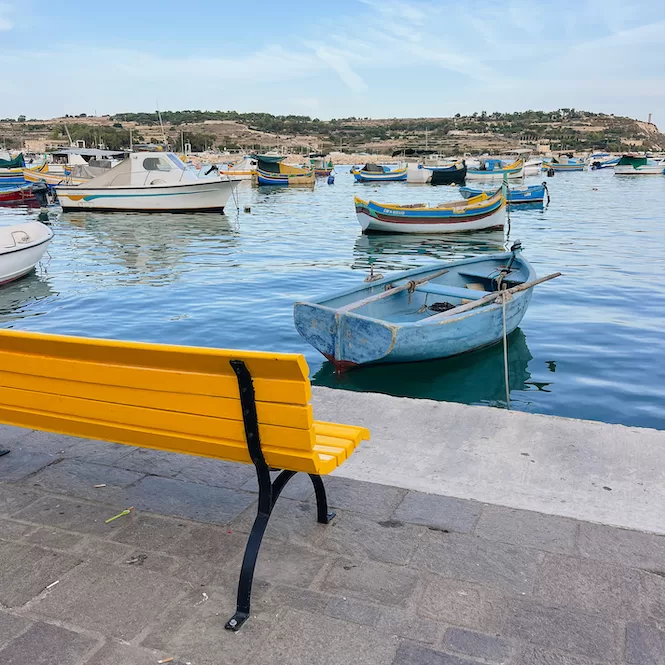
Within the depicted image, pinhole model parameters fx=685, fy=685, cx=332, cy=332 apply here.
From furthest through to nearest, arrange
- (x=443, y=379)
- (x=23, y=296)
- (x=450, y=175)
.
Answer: (x=450, y=175) < (x=23, y=296) < (x=443, y=379)

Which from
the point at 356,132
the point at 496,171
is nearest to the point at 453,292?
the point at 496,171

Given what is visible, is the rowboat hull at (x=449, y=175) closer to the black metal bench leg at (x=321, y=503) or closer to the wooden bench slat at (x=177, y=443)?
the black metal bench leg at (x=321, y=503)

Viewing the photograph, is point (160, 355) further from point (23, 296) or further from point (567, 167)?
point (567, 167)

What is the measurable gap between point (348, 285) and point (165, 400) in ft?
41.0

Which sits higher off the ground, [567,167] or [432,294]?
[567,167]

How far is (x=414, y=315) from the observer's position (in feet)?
31.1

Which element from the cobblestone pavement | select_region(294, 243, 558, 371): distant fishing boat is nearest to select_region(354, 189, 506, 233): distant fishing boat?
select_region(294, 243, 558, 371): distant fishing boat

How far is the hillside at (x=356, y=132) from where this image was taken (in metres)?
118

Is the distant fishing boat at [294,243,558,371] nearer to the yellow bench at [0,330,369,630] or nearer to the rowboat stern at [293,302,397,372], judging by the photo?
the rowboat stern at [293,302,397,372]

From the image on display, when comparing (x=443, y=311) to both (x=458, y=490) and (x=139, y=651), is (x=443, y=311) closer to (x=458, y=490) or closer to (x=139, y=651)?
(x=458, y=490)

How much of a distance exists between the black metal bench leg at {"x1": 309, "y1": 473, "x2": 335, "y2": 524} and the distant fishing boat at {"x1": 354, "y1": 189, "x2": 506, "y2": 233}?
1930 centimetres

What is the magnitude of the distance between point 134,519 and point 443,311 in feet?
20.7

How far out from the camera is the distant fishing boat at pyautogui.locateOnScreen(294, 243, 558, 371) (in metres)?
7.68

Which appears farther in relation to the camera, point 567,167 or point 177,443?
point 567,167
